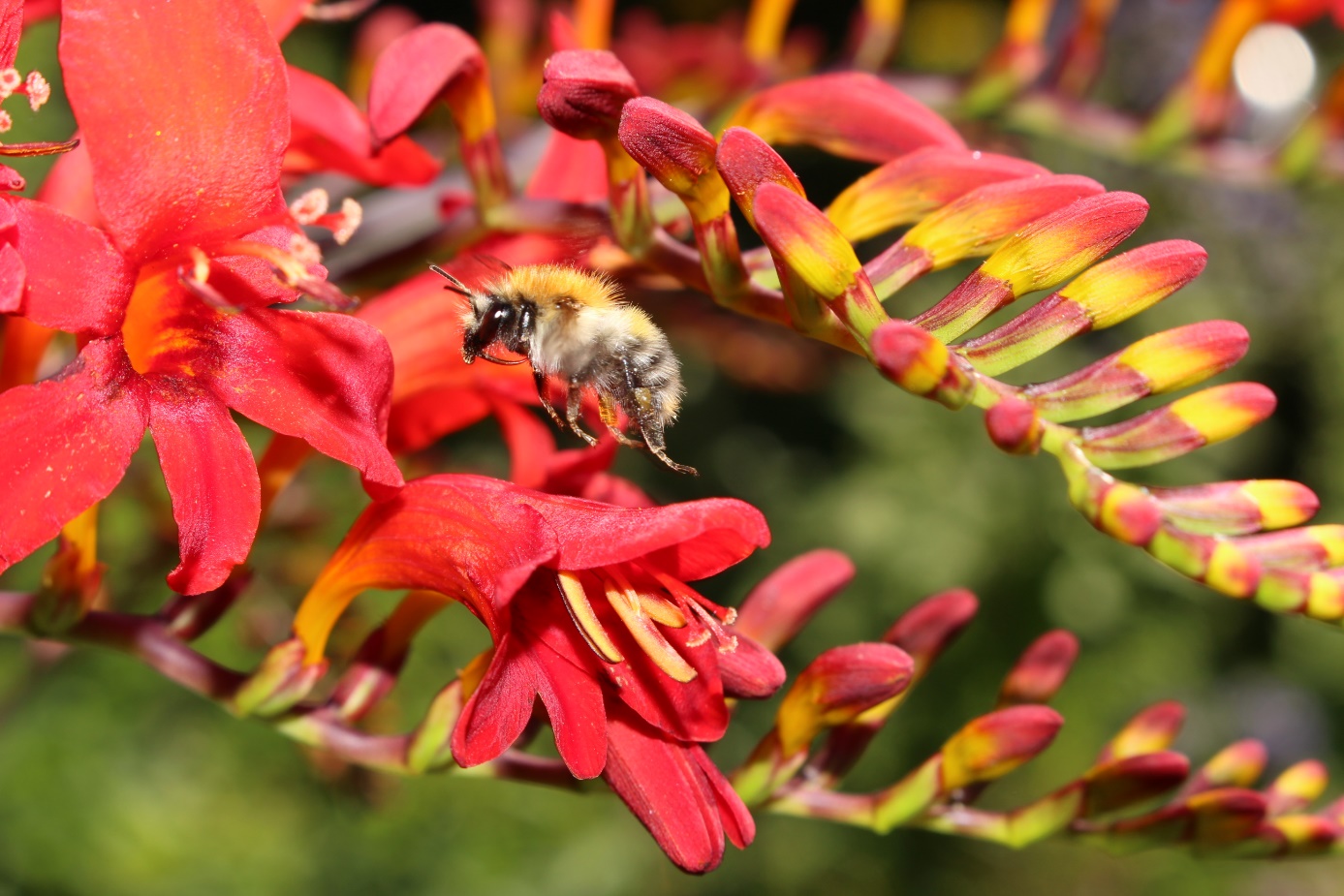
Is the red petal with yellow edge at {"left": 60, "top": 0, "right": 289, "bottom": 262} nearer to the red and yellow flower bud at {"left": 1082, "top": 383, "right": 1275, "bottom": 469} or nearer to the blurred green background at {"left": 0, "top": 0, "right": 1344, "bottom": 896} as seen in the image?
the red and yellow flower bud at {"left": 1082, "top": 383, "right": 1275, "bottom": 469}

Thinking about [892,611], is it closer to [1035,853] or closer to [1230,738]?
[1035,853]

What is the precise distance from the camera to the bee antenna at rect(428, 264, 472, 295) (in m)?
1.24

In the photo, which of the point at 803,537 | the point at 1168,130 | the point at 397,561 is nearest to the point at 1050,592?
the point at 803,537

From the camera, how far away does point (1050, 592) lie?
11.9ft

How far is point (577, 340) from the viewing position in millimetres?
1293

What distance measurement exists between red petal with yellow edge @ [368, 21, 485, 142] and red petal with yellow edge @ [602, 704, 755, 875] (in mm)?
565

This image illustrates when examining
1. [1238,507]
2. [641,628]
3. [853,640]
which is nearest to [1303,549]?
[1238,507]

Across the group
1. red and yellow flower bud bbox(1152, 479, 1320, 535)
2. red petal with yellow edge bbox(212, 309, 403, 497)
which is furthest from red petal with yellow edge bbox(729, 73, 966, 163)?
red petal with yellow edge bbox(212, 309, 403, 497)

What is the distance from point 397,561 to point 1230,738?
3.51m

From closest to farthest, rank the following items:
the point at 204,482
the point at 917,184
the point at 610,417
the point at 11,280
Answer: the point at 11,280 → the point at 204,482 → the point at 917,184 → the point at 610,417

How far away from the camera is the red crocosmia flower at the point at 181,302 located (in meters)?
0.94

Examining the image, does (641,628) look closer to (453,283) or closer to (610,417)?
(610,417)

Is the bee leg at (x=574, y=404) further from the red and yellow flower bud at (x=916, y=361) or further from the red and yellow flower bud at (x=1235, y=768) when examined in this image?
the red and yellow flower bud at (x=1235, y=768)

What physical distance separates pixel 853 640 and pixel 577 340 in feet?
8.40
